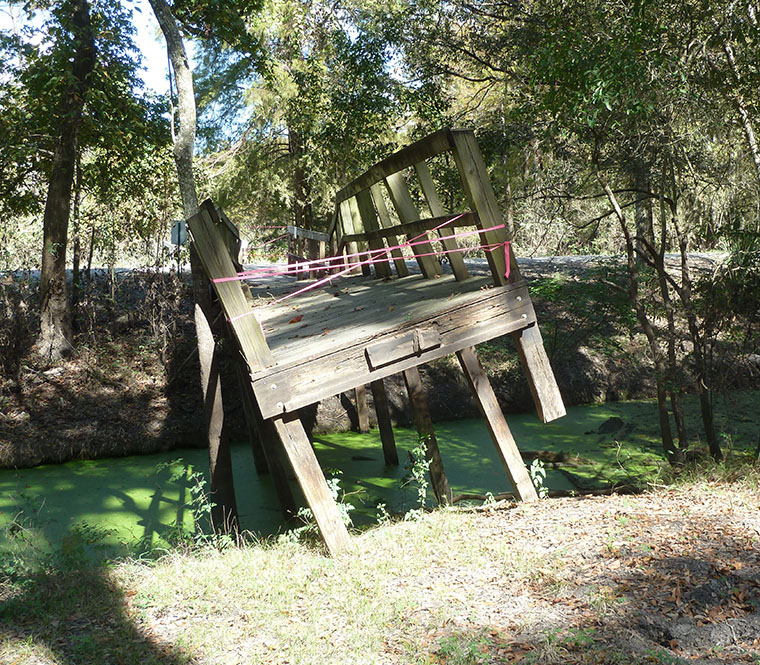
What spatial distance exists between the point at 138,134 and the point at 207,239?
8198 mm

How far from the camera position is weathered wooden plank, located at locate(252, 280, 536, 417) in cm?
458

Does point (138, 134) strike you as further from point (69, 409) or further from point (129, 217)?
point (69, 409)

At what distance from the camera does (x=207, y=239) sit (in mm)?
4477

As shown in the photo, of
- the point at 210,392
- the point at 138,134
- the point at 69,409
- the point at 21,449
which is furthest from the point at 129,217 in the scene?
the point at 210,392

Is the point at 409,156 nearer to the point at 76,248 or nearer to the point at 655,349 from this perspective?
the point at 655,349

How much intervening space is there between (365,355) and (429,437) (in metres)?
2.65

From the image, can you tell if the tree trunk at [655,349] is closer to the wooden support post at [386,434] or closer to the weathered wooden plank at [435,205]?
the weathered wooden plank at [435,205]

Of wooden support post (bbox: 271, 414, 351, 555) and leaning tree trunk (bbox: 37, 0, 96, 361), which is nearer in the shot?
wooden support post (bbox: 271, 414, 351, 555)

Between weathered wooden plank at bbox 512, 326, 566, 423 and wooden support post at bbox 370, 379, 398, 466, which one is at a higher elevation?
weathered wooden plank at bbox 512, 326, 566, 423

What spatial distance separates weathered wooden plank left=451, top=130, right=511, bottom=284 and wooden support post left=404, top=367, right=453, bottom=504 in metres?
2.07

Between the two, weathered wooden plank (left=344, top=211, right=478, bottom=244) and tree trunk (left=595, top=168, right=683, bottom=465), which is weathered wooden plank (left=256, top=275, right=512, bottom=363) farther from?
tree trunk (left=595, top=168, right=683, bottom=465)

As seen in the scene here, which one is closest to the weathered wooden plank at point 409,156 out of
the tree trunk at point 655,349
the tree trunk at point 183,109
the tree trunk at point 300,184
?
the tree trunk at point 655,349

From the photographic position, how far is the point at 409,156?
5.67m

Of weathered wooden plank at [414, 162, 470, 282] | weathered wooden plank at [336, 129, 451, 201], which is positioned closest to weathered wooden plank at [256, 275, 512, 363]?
weathered wooden plank at [414, 162, 470, 282]
